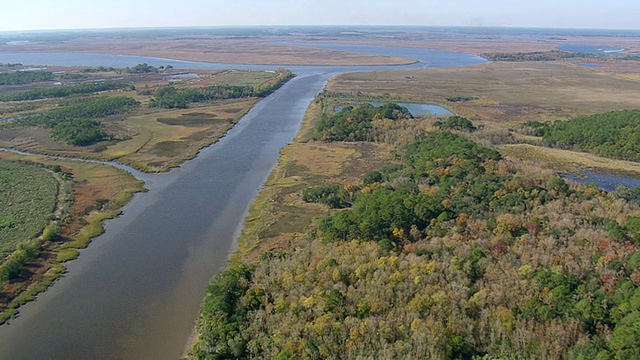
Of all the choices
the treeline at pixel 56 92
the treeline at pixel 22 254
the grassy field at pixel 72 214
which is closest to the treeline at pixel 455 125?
the grassy field at pixel 72 214

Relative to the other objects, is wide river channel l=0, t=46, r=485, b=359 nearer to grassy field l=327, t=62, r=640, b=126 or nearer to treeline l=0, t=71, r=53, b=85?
grassy field l=327, t=62, r=640, b=126

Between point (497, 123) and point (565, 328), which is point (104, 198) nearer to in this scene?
point (565, 328)

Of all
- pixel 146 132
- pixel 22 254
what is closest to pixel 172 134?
pixel 146 132

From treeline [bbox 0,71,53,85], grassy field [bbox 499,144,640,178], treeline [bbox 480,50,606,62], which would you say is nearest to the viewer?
grassy field [bbox 499,144,640,178]

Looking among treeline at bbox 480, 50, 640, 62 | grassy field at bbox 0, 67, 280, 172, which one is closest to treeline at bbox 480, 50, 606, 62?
treeline at bbox 480, 50, 640, 62

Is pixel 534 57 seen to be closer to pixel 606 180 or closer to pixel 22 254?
pixel 606 180

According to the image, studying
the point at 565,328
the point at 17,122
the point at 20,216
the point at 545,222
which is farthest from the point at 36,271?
the point at 17,122

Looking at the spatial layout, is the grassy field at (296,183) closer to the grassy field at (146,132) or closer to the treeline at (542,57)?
the grassy field at (146,132)
